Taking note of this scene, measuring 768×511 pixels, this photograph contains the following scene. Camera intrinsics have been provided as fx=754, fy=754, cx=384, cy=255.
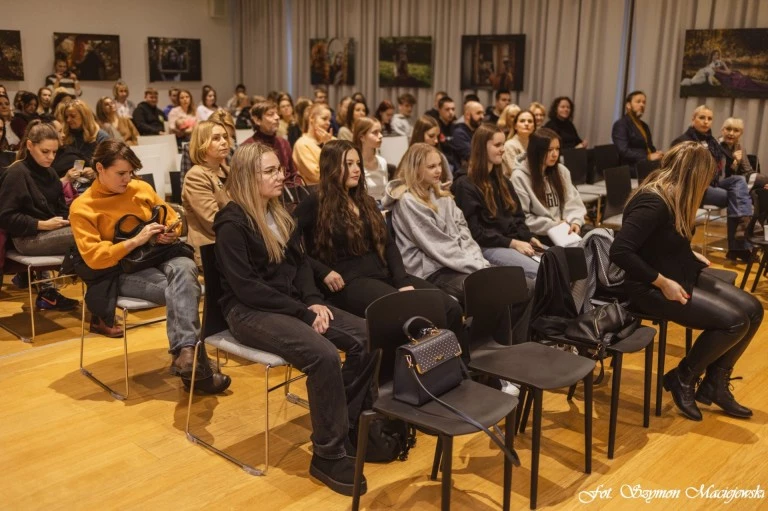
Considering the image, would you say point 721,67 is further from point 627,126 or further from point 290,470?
point 290,470

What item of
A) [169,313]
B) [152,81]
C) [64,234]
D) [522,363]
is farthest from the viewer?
[152,81]

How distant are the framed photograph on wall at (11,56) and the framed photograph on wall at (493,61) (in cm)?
694

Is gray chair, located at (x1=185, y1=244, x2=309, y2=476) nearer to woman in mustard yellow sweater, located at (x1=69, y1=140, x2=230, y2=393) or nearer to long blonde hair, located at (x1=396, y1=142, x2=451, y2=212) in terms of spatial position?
woman in mustard yellow sweater, located at (x1=69, y1=140, x2=230, y2=393)

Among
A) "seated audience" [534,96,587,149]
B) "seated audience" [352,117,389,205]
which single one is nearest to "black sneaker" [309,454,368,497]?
"seated audience" [352,117,389,205]

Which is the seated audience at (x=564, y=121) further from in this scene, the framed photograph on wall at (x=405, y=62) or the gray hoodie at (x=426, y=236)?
the gray hoodie at (x=426, y=236)

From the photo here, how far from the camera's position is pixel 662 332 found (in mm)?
3992

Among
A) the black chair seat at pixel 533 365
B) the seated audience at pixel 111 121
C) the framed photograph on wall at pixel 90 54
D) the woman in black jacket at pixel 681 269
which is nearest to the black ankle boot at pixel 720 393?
the woman in black jacket at pixel 681 269

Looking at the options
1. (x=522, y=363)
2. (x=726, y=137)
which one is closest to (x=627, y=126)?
(x=726, y=137)

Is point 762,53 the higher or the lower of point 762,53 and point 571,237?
the higher

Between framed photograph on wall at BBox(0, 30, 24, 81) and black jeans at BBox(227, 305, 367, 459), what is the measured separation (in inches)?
405

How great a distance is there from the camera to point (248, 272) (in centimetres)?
335

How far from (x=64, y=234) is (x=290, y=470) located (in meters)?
2.33

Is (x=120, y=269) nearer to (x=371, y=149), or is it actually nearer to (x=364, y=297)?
(x=364, y=297)

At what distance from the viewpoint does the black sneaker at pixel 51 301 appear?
5355mm
